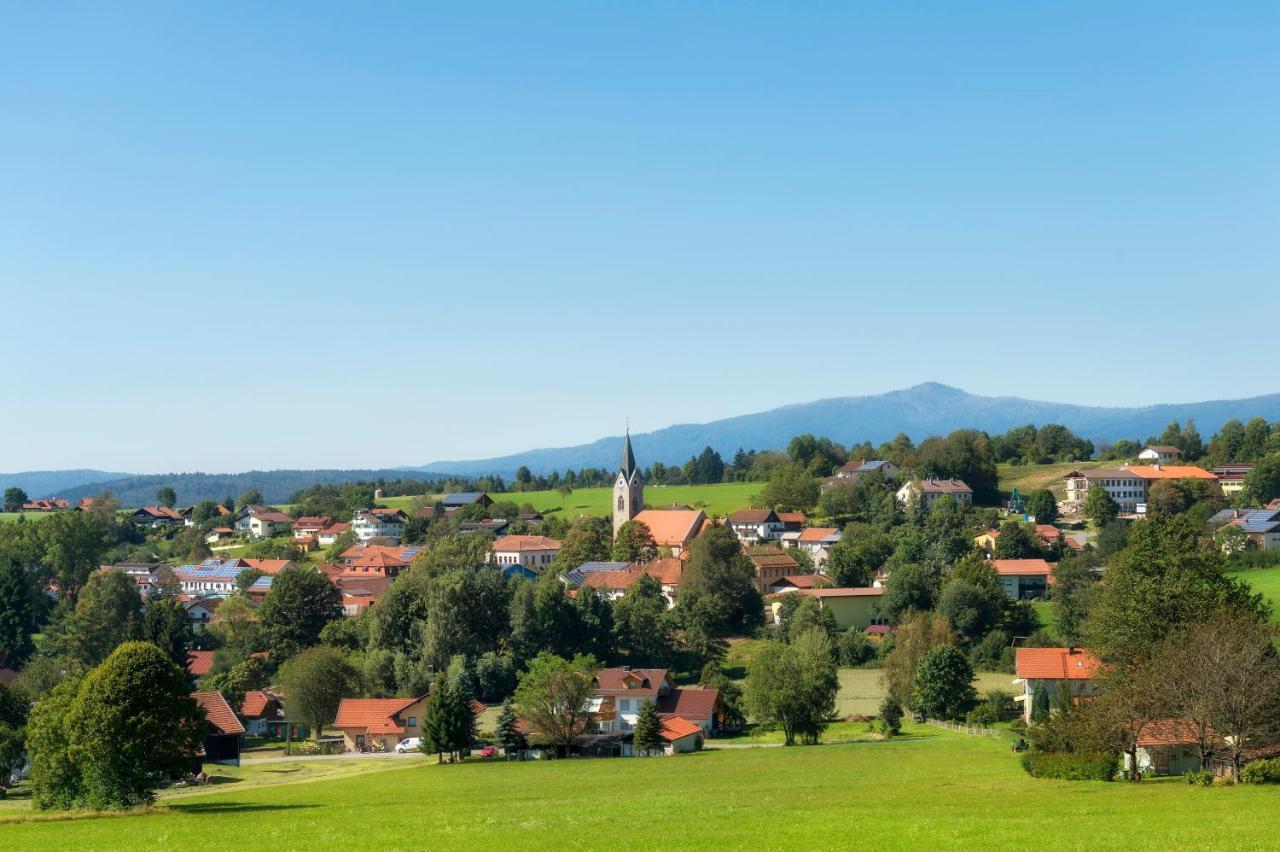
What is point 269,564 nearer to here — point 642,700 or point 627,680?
point 627,680

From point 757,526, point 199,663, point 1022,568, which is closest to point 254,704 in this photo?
point 199,663

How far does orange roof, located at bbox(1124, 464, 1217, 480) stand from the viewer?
4765 inches

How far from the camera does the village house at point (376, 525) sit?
149125 millimetres

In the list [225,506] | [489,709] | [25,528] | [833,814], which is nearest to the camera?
[833,814]

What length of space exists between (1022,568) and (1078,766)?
61.6m

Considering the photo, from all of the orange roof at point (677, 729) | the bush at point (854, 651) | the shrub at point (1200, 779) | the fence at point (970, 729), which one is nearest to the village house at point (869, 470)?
the bush at point (854, 651)

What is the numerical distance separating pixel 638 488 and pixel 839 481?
21058 millimetres

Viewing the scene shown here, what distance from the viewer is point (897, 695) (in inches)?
2559

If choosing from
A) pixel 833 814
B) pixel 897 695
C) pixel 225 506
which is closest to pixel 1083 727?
pixel 833 814

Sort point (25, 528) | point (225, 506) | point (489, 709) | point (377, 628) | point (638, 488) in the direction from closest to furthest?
point (489, 709)
point (377, 628)
point (25, 528)
point (638, 488)
point (225, 506)

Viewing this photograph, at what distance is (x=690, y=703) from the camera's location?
63.1 m

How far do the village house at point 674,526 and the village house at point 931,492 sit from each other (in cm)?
1927

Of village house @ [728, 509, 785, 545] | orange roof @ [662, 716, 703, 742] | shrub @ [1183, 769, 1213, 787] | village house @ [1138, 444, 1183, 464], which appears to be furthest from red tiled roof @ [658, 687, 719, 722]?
village house @ [1138, 444, 1183, 464]

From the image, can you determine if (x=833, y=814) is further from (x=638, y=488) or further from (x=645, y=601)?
(x=638, y=488)
